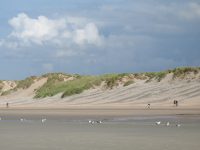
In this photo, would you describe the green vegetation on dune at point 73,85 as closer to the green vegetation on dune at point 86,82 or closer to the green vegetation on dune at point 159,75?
the green vegetation on dune at point 86,82

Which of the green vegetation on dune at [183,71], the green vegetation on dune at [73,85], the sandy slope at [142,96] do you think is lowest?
the sandy slope at [142,96]

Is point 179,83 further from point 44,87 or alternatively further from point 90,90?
point 44,87

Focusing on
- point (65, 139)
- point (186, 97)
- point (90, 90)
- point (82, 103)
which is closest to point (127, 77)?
point (90, 90)

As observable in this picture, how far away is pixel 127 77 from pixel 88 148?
46.7 meters

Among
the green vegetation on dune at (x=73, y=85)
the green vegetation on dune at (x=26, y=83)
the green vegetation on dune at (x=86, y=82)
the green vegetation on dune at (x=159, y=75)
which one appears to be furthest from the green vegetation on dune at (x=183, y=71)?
the green vegetation on dune at (x=26, y=83)

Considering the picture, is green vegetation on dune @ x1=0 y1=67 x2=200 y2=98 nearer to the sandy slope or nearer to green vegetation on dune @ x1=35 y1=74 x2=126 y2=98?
green vegetation on dune @ x1=35 y1=74 x2=126 y2=98

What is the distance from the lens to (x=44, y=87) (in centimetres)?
7244

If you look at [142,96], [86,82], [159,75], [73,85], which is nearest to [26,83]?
[73,85]

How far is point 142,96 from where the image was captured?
168ft

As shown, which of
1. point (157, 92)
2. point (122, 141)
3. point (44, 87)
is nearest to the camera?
point (122, 141)

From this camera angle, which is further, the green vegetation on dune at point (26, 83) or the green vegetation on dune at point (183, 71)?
the green vegetation on dune at point (26, 83)

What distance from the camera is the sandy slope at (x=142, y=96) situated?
155ft

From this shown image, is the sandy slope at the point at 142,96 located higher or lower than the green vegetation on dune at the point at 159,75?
lower

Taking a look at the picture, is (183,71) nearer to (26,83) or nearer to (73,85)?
(73,85)
